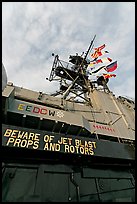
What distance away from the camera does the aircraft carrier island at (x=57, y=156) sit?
4828mm

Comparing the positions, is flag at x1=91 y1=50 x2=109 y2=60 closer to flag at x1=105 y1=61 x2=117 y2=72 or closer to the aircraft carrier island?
flag at x1=105 y1=61 x2=117 y2=72

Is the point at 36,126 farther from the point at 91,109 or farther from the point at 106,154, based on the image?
the point at 91,109

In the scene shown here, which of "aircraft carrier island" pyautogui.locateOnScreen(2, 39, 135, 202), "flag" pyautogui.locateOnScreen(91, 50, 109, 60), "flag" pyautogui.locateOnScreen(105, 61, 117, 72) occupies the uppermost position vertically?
"flag" pyautogui.locateOnScreen(91, 50, 109, 60)

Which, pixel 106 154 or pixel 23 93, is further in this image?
pixel 23 93

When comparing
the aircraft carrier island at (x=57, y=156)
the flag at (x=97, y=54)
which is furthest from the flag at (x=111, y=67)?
the aircraft carrier island at (x=57, y=156)

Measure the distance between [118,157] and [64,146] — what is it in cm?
269

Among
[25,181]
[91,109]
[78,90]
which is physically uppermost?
[78,90]

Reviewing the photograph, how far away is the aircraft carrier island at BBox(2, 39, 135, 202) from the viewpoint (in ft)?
15.8

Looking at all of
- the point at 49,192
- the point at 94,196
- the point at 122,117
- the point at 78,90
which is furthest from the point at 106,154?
the point at 78,90

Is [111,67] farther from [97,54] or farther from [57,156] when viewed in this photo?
[57,156]

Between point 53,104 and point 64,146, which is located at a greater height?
point 53,104

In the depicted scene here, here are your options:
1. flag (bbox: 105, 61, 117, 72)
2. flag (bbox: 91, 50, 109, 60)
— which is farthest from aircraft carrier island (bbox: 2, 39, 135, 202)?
flag (bbox: 91, 50, 109, 60)

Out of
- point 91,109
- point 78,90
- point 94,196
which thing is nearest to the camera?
point 94,196

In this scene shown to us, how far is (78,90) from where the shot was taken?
14.2 m
